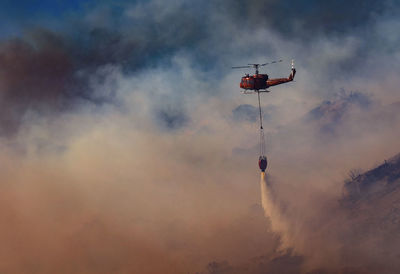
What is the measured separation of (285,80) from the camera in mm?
150875

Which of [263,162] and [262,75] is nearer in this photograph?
[262,75]

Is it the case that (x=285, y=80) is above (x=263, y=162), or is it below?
above

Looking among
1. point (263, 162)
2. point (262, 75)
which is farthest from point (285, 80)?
point (263, 162)

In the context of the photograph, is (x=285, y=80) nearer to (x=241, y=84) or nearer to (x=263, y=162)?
(x=241, y=84)

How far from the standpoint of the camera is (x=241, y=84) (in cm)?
15362

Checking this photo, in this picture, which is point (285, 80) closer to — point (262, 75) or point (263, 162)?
point (262, 75)

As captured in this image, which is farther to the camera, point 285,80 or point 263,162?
point 263,162

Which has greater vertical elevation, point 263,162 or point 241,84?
point 241,84

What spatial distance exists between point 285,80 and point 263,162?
25958mm

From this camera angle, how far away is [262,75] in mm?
151625

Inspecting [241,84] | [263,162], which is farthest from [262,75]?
[263,162]

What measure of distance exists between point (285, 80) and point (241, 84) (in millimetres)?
12215

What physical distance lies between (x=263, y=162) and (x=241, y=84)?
2471 cm

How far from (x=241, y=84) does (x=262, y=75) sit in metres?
6.41
